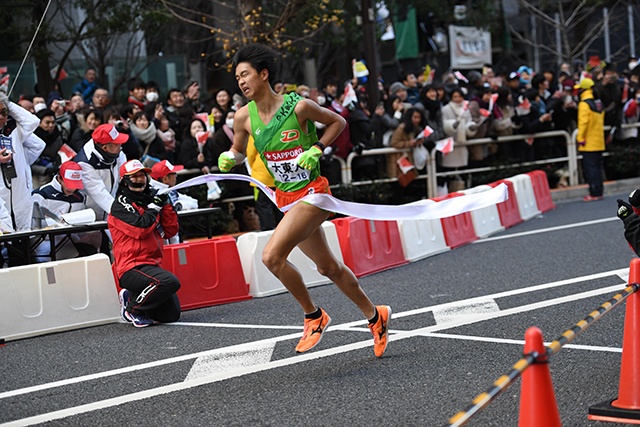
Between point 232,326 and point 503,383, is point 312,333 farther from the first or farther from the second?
point 503,383

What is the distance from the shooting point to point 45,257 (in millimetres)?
11195

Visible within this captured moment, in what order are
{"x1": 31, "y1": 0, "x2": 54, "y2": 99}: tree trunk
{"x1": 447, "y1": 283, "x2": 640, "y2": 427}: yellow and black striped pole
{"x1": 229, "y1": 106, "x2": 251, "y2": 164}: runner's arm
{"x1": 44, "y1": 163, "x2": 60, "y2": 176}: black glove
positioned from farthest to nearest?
{"x1": 31, "y1": 0, "x2": 54, "y2": 99}: tree trunk → {"x1": 44, "y1": 163, "x2": 60, "y2": 176}: black glove → {"x1": 229, "y1": 106, "x2": 251, "y2": 164}: runner's arm → {"x1": 447, "y1": 283, "x2": 640, "y2": 427}: yellow and black striped pole

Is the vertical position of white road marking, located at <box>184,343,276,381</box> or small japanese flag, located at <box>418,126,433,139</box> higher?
small japanese flag, located at <box>418,126,433,139</box>

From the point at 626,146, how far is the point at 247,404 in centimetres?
1612

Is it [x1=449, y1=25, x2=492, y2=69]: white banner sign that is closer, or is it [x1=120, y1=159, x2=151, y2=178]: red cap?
[x1=120, y1=159, x2=151, y2=178]: red cap

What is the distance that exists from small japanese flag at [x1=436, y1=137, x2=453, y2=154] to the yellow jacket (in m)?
2.36


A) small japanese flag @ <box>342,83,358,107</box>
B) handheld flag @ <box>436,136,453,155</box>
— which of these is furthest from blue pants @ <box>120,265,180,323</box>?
handheld flag @ <box>436,136,453,155</box>

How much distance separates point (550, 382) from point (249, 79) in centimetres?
341

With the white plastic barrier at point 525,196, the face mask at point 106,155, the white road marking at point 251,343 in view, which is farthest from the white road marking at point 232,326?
the white plastic barrier at point 525,196

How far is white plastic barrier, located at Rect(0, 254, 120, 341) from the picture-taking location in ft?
30.0

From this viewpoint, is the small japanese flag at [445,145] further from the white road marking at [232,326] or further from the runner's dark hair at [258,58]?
the runner's dark hair at [258,58]

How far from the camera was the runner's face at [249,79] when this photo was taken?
23.9 feet

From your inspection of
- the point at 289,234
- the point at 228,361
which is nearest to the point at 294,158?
the point at 289,234

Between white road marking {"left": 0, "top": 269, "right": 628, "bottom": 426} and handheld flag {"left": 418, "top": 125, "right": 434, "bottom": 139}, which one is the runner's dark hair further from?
handheld flag {"left": 418, "top": 125, "right": 434, "bottom": 139}
